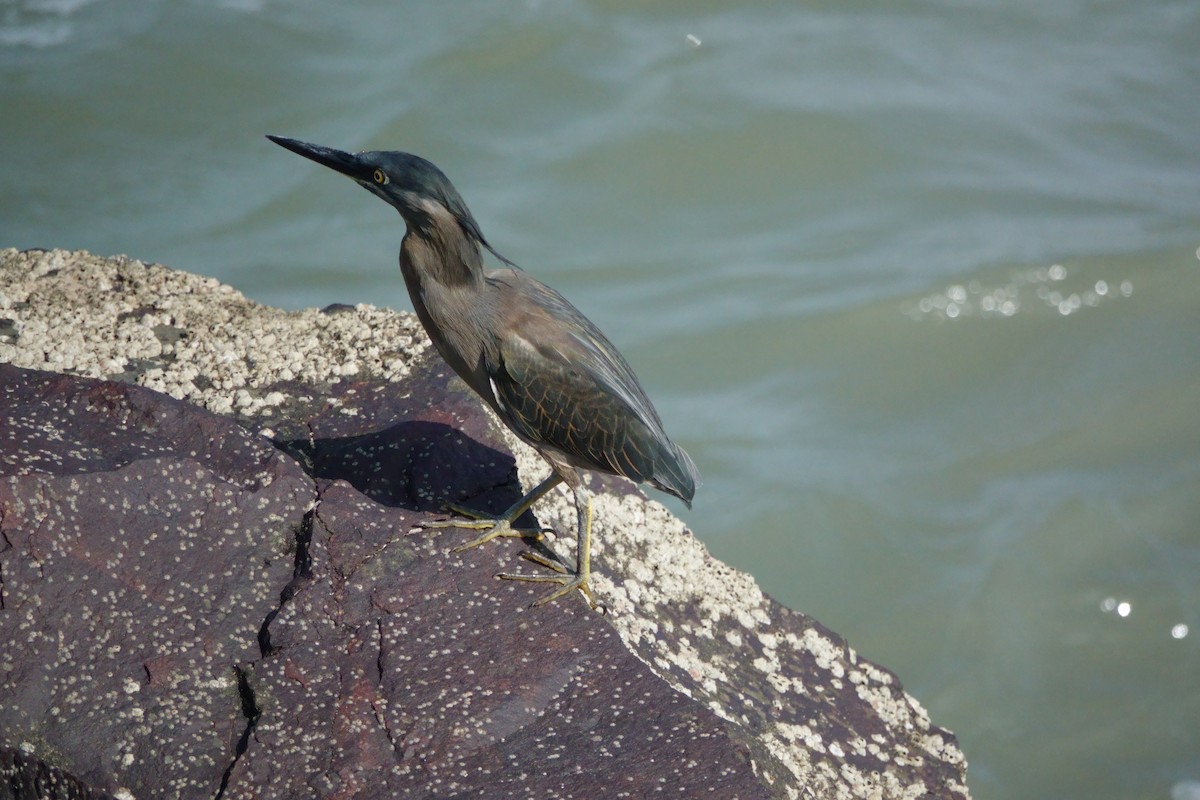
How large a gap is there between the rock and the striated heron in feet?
0.91

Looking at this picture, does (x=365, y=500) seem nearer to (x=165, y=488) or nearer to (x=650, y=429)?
(x=165, y=488)

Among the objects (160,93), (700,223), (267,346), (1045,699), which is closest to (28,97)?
(160,93)

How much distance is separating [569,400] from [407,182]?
2.74 ft

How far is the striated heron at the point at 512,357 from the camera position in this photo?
3.78m

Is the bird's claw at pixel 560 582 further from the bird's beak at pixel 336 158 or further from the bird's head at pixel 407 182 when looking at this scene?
the bird's beak at pixel 336 158

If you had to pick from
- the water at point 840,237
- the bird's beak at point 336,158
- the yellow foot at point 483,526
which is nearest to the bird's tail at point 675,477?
the yellow foot at point 483,526

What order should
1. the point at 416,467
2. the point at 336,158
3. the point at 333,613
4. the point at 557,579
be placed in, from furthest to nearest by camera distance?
the point at 416,467 < the point at 336,158 < the point at 557,579 < the point at 333,613

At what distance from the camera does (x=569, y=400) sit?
3.88 meters

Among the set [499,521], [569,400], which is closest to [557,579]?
[499,521]

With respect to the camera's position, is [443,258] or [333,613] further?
[443,258]

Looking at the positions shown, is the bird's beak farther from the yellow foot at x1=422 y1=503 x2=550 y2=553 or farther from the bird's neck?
the yellow foot at x1=422 y1=503 x2=550 y2=553

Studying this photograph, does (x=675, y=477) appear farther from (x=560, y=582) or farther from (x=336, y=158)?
(x=336, y=158)

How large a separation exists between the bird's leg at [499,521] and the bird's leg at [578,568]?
0.11 metres

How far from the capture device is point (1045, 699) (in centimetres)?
686
